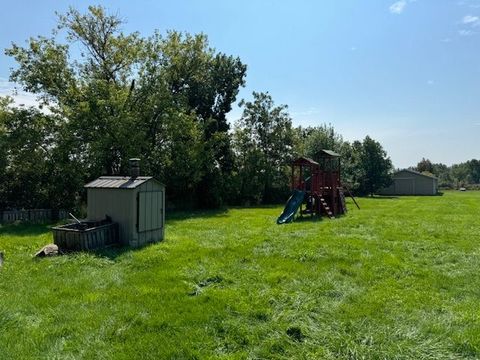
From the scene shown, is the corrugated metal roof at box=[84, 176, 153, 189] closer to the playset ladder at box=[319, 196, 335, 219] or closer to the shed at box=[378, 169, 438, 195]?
the playset ladder at box=[319, 196, 335, 219]

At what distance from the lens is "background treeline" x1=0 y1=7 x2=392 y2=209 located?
16469mm

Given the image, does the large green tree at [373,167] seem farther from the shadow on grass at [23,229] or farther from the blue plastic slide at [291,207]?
the shadow on grass at [23,229]

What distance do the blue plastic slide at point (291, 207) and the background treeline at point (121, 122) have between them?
12.2ft

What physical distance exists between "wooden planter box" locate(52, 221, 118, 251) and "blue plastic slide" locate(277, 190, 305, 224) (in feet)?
25.1

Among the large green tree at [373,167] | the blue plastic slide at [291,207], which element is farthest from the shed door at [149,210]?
the large green tree at [373,167]

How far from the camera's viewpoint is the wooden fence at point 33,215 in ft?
51.0

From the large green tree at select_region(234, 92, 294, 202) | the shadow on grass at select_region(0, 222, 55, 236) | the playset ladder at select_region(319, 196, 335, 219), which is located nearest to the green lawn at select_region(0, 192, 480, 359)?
the shadow on grass at select_region(0, 222, 55, 236)

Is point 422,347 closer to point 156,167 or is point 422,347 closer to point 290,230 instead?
point 290,230

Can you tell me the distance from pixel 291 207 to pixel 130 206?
28.2 feet

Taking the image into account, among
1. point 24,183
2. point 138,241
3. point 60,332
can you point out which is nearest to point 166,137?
point 24,183

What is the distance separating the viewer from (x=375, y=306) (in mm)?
5184

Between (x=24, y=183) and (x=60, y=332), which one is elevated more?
(x=24, y=183)

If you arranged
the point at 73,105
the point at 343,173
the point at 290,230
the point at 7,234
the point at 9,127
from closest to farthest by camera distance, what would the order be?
the point at 7,234 → the point at 290,230 → the point at 9,127 → the point at 73,105 → the point at 343,173

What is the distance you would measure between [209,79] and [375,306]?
74.2 feet
